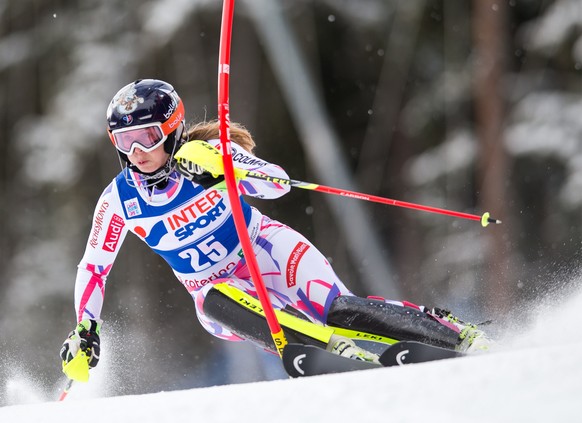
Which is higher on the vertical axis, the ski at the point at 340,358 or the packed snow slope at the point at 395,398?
the packed snow slope at the point at 395,398

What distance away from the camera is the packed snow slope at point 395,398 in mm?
1910

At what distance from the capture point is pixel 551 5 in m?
12.3

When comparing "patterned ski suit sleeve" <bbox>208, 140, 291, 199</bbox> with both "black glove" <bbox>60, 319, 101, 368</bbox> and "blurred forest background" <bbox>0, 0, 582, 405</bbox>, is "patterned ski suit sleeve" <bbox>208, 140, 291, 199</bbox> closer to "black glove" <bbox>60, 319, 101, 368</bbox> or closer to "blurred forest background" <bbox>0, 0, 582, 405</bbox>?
"black glove" <bbox>60, 319, 101, 368</bbox>

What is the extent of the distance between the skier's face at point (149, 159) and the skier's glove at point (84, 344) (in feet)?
2.53

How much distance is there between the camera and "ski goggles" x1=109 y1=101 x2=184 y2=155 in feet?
12.8

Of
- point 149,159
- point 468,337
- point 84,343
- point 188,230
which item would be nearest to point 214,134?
point 149,159

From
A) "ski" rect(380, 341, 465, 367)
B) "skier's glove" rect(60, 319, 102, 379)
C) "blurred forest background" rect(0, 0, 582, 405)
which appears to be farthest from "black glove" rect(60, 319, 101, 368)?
"blurred forest background" rect(0, 0, 582, 405)

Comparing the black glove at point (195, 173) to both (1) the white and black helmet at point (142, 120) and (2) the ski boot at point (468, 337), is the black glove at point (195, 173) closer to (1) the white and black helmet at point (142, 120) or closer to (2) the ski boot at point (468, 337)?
(1) the white and black helmet at point (142, 120)

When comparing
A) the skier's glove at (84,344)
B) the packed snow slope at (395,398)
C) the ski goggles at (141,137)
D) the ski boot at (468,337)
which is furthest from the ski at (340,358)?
the ski goggles at (141,137)

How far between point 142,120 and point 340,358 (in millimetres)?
1431

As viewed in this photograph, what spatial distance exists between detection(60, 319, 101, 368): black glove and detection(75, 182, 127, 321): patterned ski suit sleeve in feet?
0.22

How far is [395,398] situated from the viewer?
2.12 m

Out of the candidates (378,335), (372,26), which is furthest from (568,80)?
(378,335)

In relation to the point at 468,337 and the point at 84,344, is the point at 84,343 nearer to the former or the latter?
the point at 84,344
